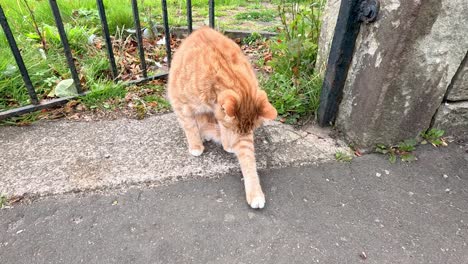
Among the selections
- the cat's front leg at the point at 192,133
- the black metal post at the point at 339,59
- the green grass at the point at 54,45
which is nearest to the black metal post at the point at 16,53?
the green grass at the point at 54,45

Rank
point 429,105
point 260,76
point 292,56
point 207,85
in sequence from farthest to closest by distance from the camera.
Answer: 1. point 260,76
2. point 292,56
3. point 429,105
4. point 207,85

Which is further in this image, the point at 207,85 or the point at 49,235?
the point at 207,85

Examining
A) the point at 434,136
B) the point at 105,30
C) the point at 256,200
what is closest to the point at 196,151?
the point at 256,200

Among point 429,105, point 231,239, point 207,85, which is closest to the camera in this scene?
point 231,239

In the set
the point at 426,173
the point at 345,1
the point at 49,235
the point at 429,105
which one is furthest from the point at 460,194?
the point at 49,235

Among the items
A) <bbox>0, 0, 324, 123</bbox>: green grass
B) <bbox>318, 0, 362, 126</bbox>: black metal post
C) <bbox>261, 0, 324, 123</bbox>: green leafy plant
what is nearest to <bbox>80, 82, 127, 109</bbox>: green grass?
<bbox>0, 0, 324, 123</bbox>: green grass

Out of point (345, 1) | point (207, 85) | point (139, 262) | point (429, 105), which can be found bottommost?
point (139, 262)

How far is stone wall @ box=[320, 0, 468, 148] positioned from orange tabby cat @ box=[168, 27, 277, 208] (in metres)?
0.72

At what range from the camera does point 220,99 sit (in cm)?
164

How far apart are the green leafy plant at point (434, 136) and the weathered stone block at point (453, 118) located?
4 cm

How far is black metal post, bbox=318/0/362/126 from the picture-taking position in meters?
1.90

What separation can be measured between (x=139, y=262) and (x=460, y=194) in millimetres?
1936

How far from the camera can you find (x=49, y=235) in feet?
5.21

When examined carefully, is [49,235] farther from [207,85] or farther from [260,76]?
[260,76]
